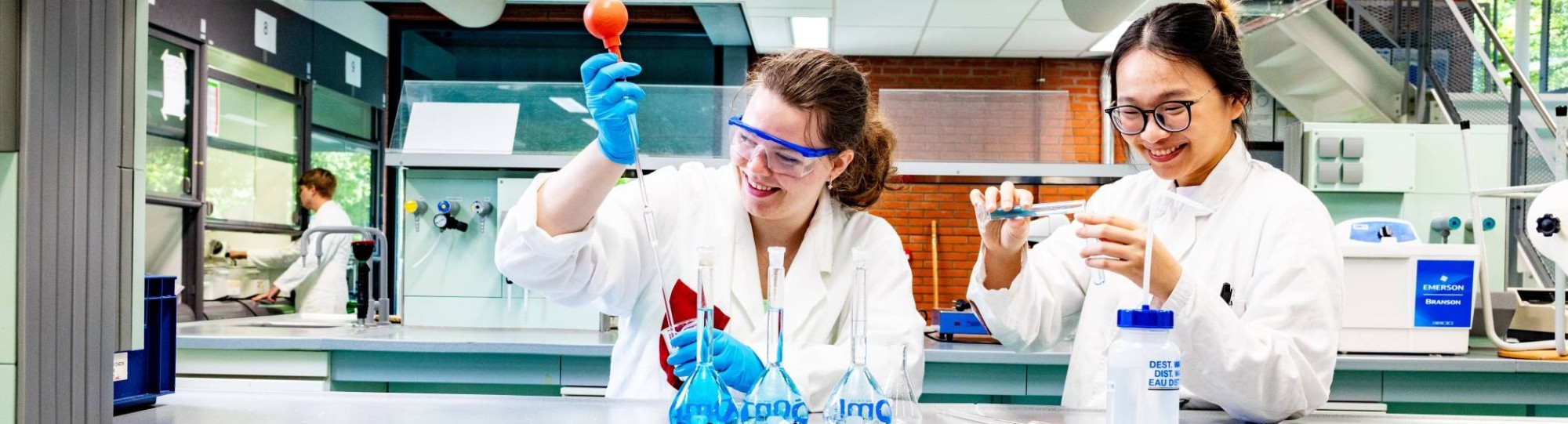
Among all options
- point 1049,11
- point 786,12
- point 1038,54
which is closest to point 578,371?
point 786,12

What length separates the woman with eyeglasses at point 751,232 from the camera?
138cm

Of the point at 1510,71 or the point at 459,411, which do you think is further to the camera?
the point at 1510,71

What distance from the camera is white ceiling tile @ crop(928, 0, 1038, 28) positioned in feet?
19.4

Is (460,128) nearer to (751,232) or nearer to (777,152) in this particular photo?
(751,232)

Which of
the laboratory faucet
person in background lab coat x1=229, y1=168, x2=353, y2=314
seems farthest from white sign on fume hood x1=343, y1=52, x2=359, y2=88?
the laboratory faucet

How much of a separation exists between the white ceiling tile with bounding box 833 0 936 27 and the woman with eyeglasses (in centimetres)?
431

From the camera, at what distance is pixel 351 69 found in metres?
6.69

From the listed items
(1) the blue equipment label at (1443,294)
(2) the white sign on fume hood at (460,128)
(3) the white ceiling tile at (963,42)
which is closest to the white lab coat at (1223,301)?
(1) the blue equipment label at (1443,294)

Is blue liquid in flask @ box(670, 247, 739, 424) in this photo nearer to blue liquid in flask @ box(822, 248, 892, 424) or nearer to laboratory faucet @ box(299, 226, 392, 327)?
blue liquid in flask @ box(822, 248, 892, 424)

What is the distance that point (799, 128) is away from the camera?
1.46 m

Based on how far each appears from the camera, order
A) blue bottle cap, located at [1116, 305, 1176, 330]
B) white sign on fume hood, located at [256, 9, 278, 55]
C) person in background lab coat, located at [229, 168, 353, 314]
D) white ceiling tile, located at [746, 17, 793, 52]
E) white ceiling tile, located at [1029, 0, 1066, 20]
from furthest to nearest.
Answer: white ceiling tile, located at [746, 17, 793, 52]
white ceiling tile, located at [1029, 0, 1066, 20]
white sign on fume hood, located at [256, 9, 278, 55]
person in background lab coat, located at [229, 168, 353, 314]
blue bottle cap, located at [1116, 305, 1176, 330]

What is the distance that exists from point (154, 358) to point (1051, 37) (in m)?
6.28

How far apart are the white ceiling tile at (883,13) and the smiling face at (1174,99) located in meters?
4.47

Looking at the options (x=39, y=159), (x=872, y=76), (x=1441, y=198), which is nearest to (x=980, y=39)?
(x=872, y=76)
